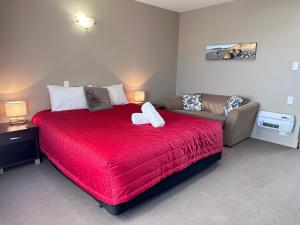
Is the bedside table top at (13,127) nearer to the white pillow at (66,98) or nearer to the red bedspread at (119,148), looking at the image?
the red bedspread at (119,148)

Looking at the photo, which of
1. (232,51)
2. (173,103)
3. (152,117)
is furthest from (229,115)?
(152,117)

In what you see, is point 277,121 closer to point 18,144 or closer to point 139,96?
point 139,96

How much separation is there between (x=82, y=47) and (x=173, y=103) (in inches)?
81.3

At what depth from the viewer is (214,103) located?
172 inches

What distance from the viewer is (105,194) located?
1.78m

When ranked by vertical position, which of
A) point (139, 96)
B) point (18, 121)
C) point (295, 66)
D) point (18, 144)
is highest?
point (295, 66)

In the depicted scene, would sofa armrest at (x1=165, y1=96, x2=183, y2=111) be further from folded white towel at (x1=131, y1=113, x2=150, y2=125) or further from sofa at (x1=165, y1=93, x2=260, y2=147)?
folded white towel at (x1=131, y1=113, x2=150, y2=125)

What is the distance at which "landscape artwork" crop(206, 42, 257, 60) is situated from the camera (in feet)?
13.0

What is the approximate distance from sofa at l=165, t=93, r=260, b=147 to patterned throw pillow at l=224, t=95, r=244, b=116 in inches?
3.3

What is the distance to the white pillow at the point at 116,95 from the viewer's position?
152 inches

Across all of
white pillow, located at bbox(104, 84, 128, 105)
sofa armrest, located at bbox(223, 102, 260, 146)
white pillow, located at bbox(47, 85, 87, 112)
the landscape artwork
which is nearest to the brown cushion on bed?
white pillow, located at bbox(47, 85, 87, 112)

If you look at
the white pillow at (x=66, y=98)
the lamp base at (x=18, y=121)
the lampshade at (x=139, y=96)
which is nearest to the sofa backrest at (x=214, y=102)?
the lampshade at (x=139, y=96)

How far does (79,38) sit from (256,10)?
3.14 meters

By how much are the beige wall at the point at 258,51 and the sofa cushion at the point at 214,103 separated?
0.23 metres
